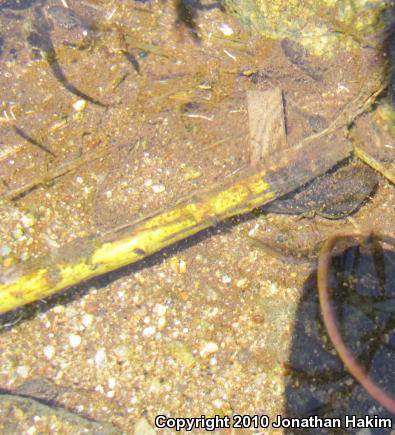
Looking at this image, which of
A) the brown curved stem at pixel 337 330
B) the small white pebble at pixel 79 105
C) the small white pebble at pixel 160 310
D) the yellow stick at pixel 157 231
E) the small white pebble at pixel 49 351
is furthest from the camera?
the small white pebble at pixel 79 105

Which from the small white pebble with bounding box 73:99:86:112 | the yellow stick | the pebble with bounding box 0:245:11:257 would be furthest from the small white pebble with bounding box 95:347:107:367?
the small white pebble with bounding box 73:99:86:112

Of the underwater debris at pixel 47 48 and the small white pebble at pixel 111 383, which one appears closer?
the small white pebble at pixel 111 383

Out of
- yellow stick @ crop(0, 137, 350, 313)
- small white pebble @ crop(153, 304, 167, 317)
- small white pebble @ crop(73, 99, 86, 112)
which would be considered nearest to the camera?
yellow stick @ crop(0, 137, 350, 313)

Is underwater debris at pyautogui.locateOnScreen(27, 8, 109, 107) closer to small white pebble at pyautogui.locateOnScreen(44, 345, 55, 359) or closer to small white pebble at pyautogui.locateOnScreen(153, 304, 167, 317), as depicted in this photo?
small white pebble at pyautogui.locateOnScreen(153, 304, 167, 317)

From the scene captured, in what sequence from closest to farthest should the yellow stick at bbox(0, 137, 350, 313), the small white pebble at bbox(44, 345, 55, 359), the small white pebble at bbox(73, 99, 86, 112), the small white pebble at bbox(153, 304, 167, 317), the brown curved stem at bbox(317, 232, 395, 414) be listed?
the yellow stick at bbox(0, 137, 350, 313) < the brown curved stem at bbox(317, 232, 395, 414) < the small white pebble at bbox(44, 345, 55, 359) < the small white pebble at bbox(153, 304, 167, 317) < the small white pebble at bbox(73, 99, 86, 112)

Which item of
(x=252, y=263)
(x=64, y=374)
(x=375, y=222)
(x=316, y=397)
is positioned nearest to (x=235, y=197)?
(x=252, y=263)

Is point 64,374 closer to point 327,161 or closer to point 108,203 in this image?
point 108,203

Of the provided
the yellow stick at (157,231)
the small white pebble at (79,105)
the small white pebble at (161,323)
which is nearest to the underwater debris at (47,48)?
the small white pebble at (79,105)

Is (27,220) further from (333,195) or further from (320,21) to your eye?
(320,21)

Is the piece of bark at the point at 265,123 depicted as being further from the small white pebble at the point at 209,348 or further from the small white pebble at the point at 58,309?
the small white pebble at the point at 58,309
